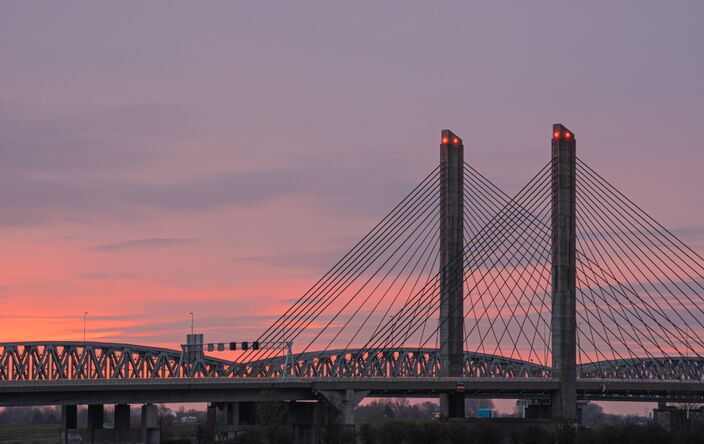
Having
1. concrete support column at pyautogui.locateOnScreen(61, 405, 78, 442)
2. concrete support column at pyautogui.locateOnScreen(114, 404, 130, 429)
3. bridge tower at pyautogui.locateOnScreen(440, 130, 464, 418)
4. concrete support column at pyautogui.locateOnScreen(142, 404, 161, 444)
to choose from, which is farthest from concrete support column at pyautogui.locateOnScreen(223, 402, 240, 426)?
bridge tower at pyautogui.locateOnScreen(440, 130, 464, 418)

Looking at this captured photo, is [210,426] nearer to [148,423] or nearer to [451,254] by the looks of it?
[148,423]

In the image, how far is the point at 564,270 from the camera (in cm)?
13850

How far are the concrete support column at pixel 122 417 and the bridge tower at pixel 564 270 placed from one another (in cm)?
4227

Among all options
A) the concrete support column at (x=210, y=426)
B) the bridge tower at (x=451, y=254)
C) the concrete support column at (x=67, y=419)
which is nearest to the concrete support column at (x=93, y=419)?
the concrete support column at (x=67, y=419)

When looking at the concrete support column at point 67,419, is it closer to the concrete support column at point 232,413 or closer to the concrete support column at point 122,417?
the concrete support column at point 122,417

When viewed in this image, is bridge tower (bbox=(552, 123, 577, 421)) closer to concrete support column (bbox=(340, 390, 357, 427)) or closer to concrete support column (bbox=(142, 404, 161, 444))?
concrete support column (bbox=(340, 390, 357, 427))

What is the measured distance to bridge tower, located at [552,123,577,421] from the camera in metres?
138

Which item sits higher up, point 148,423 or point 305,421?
point 305,421

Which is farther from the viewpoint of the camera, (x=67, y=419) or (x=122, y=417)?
(x=67, y=419)

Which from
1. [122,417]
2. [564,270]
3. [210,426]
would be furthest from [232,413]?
[564,270]

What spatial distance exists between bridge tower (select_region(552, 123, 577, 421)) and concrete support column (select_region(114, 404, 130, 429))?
1664 inches

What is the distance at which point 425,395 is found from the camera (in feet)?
513

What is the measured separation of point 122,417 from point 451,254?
36.9 m

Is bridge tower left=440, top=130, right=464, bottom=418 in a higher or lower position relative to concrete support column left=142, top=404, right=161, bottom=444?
higher
